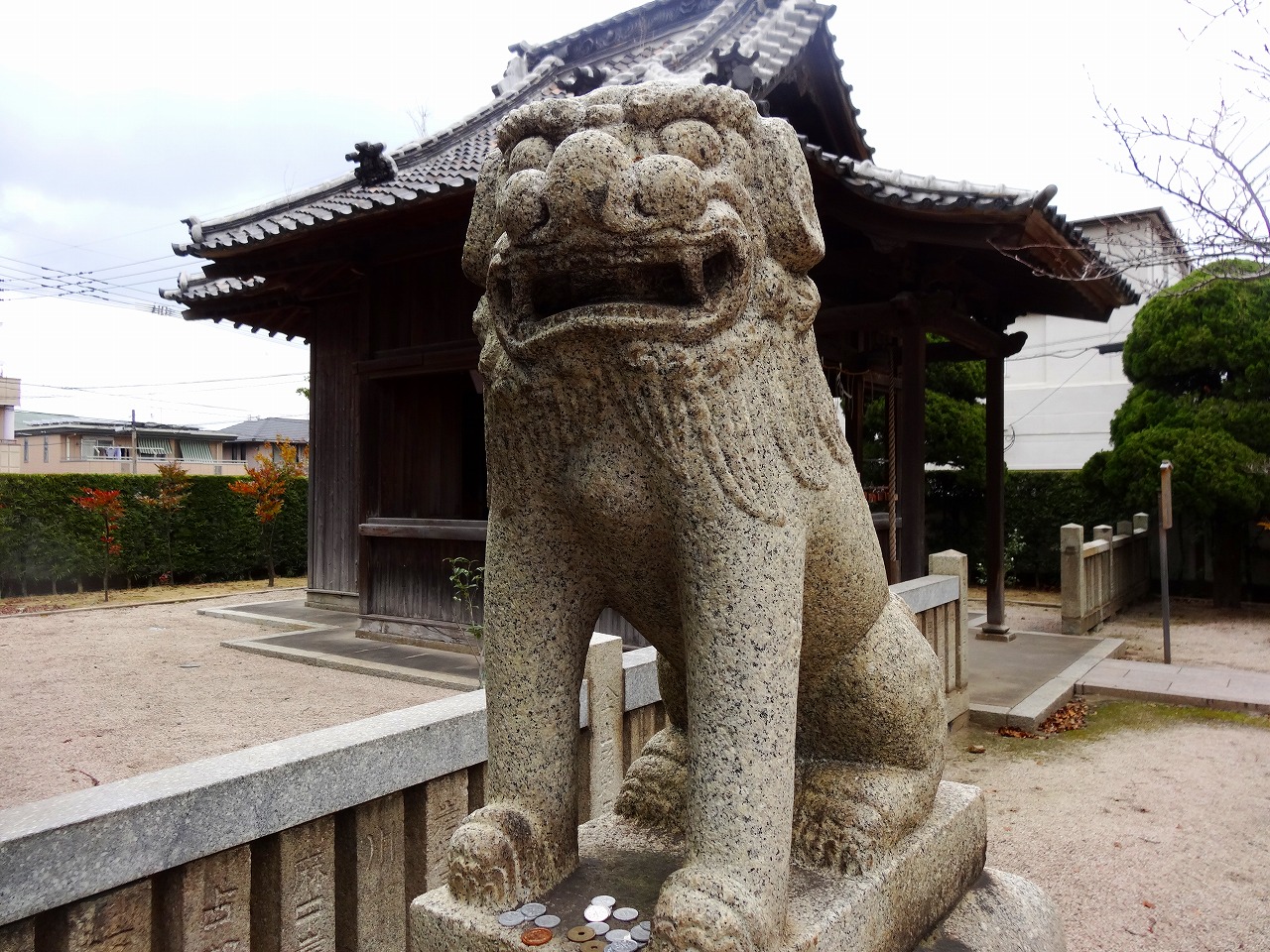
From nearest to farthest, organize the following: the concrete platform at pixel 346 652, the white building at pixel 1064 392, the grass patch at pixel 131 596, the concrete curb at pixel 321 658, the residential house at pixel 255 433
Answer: the concrete curb at pixel 321 658, the concrete platform at pixel 346 652, the grass patch at pixel 131 596, the white building at pixel 1064 392, the residential house at pixel 255 433

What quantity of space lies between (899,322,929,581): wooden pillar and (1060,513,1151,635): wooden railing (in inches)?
129

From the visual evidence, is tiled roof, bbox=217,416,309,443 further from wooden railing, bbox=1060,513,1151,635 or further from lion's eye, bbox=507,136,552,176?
lion's eye, bbox=507,136,552,176

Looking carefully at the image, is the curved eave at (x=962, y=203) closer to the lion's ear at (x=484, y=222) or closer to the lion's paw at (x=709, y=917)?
the lion's ear at (x=484, y=222)

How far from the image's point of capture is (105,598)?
1214 centimetres

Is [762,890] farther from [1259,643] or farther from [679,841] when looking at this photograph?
[1259,643]

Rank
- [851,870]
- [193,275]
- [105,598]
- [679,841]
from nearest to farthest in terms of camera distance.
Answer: [851,870] < [679,841] < [193,275] < [105,598]

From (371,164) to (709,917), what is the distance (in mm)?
7042

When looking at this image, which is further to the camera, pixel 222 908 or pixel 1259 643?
pixel 1259 643

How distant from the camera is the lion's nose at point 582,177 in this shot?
1277 mm

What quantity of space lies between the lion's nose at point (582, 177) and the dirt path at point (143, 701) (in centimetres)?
435

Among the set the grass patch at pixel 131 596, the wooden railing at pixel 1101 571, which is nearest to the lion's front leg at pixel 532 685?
the wooden railing at pixel 1101 571

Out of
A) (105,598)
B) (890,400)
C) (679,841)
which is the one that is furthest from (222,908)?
(105,598)

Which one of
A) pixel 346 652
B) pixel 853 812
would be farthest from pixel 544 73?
pixel 853 812

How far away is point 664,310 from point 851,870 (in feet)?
3.58
